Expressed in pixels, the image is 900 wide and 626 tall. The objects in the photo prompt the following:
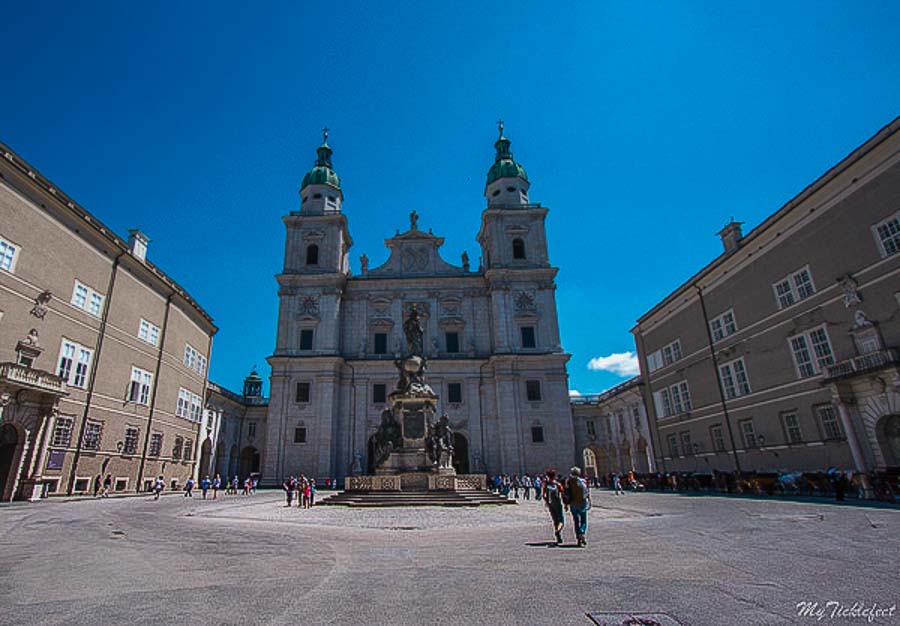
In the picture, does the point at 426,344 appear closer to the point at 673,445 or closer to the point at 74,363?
the point at 673,445

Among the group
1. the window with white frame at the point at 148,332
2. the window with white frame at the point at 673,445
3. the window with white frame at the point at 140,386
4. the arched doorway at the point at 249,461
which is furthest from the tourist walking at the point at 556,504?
the arched doorway at the point at 249,461

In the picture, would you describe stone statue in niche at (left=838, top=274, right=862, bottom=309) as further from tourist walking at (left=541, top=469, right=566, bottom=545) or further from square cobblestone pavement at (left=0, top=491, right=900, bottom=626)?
tourist walking at (left=541, top=469, right=566, bottom=545)

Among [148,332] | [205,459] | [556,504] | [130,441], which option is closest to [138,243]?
[148,332]

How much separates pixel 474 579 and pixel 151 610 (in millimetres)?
3459

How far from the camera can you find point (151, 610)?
15.7 feet

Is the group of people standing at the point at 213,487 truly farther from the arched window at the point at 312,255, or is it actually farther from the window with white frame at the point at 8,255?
the arched window at the point at 312,255

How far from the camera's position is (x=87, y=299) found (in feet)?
83.6

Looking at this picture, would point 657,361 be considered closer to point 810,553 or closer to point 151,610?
point 810,553

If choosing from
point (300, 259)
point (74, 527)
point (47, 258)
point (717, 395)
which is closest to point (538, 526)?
point (74, 527)

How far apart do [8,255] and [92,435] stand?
31.3ft

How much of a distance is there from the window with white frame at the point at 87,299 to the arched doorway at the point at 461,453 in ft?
83.1

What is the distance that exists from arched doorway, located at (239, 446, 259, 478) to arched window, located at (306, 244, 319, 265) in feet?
60.9

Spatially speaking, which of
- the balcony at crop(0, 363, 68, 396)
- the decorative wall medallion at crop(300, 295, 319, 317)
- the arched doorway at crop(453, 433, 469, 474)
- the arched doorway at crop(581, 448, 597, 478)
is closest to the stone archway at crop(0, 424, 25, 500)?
the balcony at crop(0, 363, 68, 396)

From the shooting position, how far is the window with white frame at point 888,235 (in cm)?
1936
